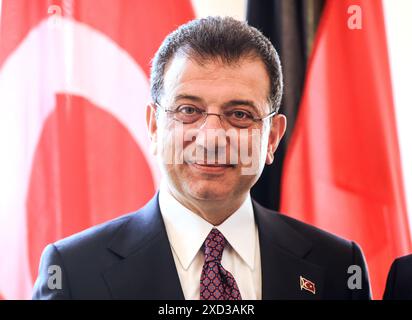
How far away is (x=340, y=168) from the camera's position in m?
2.10

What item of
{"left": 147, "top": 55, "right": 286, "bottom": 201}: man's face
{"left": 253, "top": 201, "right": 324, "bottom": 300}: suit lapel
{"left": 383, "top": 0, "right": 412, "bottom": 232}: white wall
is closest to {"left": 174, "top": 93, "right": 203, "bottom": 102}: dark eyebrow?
{"left": 147, "top": 55, "right": 286, "bottom": 201}: man's face

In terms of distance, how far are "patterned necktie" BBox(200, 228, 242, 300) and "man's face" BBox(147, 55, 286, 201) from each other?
6.0 inches

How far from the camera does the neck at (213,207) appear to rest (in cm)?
147

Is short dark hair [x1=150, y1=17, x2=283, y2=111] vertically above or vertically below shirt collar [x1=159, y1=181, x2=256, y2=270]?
above

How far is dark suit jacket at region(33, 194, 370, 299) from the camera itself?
1388 mm

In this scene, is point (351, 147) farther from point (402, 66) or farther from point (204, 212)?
point (204, 212)

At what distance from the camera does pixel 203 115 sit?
1.42 meters

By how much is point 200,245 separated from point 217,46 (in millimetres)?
511

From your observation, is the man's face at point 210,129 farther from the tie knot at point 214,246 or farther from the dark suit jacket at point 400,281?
the dark suit jacket at point 400,281

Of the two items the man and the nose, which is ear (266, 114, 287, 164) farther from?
the nose

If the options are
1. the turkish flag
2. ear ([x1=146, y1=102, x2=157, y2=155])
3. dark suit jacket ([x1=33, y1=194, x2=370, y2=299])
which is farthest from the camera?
the turkish flag

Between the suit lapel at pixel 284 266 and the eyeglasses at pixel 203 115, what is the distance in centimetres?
27

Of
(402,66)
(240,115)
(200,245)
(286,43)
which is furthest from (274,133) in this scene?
(402,66)

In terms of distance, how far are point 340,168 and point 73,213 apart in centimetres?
98
